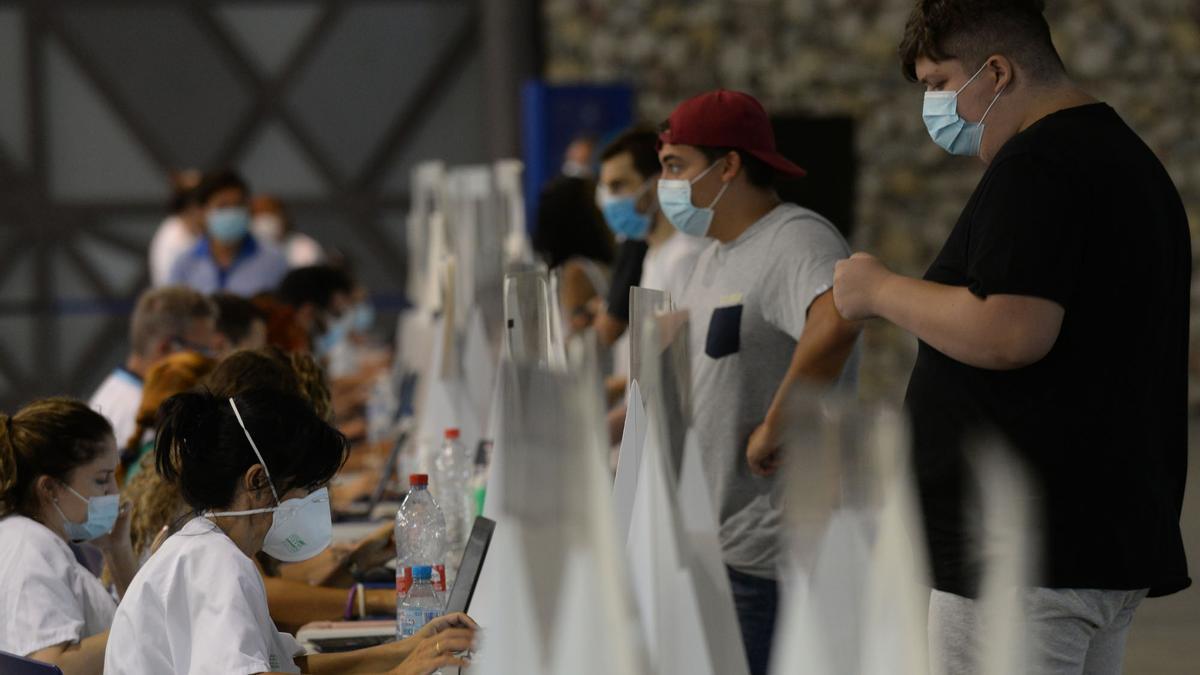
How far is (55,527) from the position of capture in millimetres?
2678

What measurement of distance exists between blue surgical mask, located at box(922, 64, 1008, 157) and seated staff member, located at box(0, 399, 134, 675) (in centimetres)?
152

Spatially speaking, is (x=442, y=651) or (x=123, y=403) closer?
(x=442, y=651)

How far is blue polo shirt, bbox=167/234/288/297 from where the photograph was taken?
21.5 feet

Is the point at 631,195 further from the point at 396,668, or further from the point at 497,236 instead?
the point at 396,668

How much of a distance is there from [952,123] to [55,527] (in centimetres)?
165

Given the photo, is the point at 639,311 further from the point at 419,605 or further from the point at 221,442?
the point at 419,605

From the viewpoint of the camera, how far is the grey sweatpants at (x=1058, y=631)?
192cm

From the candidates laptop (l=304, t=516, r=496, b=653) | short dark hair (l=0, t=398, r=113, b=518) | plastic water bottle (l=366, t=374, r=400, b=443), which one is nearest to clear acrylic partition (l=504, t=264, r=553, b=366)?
laptop (l=304, t=516, r=496, b=653)

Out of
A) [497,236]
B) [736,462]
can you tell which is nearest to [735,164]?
[736,462]

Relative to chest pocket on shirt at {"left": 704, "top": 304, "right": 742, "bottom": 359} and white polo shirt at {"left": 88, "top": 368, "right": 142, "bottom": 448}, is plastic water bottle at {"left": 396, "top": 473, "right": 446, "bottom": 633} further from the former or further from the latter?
white polo shirt at {"left": 88, "top": 368, "right": 142, "bottom": 448}

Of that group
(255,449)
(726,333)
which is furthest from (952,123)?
(255,449)

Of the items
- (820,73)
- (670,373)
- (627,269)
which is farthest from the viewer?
(820,73)

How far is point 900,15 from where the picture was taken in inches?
403

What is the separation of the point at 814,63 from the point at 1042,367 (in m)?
8.73
